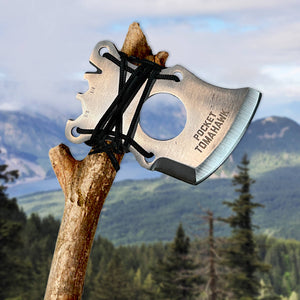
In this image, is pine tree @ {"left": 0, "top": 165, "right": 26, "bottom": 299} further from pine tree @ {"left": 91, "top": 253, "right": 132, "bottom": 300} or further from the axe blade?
the axe blade

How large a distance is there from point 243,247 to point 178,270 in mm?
4735

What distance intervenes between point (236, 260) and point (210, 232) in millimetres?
5644

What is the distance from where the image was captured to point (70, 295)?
3240 mm

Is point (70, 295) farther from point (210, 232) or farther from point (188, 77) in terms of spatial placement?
point (210, 232)

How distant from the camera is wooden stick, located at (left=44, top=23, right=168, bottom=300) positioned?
10.6 ft

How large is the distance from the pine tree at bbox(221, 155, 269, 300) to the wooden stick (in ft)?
71.5

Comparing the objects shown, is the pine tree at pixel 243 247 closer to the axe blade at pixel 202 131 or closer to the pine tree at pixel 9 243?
the pine tree at pixel 9 243

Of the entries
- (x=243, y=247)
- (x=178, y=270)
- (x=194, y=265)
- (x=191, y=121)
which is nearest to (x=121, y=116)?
(x=191, y=121)

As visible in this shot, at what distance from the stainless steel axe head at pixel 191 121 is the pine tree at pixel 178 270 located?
2488 centimetres

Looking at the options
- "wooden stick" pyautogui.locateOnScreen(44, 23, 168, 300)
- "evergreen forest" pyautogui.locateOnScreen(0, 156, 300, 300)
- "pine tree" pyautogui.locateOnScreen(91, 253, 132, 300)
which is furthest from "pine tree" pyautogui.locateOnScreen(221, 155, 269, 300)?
"wooden stick" pyautogui.locateOnScreen(44, 23, 168, 300)

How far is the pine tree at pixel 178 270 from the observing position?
2853cm

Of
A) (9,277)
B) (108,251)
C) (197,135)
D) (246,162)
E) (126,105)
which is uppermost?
(108,251)

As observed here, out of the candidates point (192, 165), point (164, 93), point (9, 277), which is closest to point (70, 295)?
point (192, 165)

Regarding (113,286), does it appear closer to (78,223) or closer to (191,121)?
(78,223)
